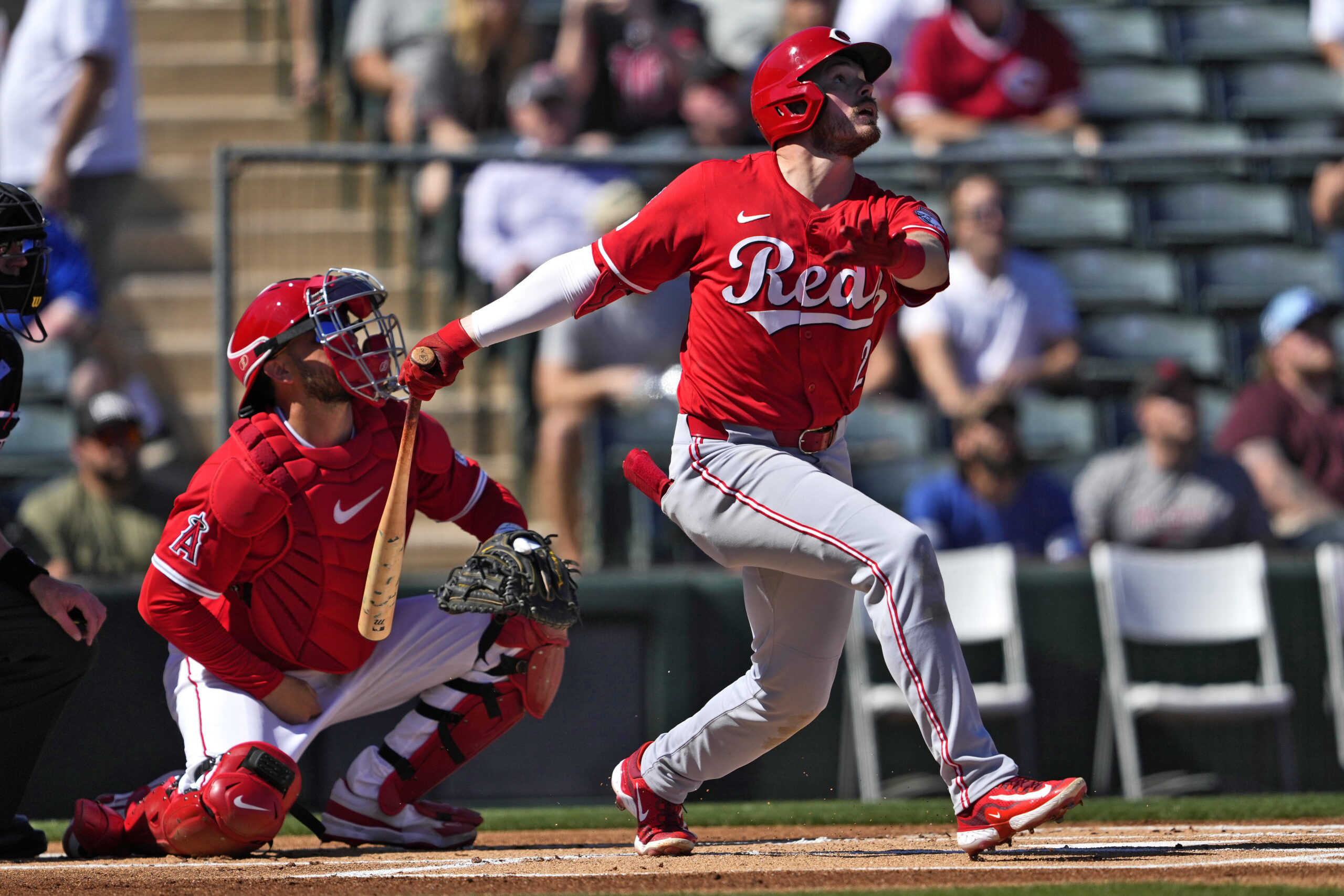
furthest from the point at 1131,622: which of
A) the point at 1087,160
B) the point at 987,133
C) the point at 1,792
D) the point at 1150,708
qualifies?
the point at 1,792

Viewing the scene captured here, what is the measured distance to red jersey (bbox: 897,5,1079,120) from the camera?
8.49 metres

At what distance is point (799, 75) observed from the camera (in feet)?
13.0

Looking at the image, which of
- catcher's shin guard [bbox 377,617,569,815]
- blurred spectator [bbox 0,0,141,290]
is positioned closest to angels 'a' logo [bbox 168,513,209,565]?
catcher's shin guard [bbox 377,617,569,815]

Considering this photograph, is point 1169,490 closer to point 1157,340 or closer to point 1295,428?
point 1295,428

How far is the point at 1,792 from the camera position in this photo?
173 inches

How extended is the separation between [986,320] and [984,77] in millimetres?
1752

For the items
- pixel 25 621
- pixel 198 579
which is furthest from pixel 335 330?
pixel 25 621

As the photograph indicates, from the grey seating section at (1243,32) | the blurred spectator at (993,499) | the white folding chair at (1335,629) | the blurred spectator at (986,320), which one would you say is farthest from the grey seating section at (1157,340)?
the grey seating section at (1243,32)

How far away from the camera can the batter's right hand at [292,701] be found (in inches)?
172

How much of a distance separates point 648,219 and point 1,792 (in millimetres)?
2243

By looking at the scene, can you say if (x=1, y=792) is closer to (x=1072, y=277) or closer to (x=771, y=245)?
(x=771, y=245)

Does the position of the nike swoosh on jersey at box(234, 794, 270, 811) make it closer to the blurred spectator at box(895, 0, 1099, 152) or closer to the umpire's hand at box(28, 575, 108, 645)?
the umpire's hand at box(28, 575, 108, 645)

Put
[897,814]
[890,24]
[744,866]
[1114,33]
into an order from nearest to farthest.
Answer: [744,866]
[897,814]
[890,24]
[1114,33]

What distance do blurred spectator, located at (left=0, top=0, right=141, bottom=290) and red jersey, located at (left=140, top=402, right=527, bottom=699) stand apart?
3.62m
